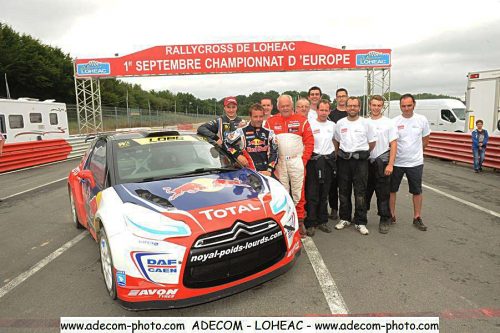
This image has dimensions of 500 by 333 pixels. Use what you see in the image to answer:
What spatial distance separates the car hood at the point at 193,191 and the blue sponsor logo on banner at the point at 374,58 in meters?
15.5

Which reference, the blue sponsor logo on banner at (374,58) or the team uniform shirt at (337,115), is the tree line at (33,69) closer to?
the blue sponsor logo on banner at (374,58)

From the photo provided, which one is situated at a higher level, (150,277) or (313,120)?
(313,120)

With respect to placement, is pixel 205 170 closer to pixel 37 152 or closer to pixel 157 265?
pixel 157 265

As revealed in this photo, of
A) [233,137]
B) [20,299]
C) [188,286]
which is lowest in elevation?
[20,299]

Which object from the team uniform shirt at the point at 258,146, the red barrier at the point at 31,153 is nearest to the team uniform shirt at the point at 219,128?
the team uniform shirt at the point at 258,146

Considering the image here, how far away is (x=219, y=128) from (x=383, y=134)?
223cm

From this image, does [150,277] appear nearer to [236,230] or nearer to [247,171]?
[236,230]

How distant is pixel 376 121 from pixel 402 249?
1.70 meters

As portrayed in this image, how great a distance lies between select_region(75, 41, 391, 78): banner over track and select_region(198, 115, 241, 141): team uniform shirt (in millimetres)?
13012

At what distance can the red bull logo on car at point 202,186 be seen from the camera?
116 inches

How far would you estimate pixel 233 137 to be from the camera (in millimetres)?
4266

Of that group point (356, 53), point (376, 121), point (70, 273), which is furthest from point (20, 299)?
point (356, 53)

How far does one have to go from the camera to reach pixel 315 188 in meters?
4.43

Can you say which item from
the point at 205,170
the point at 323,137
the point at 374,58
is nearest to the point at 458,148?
the point at 374,58
